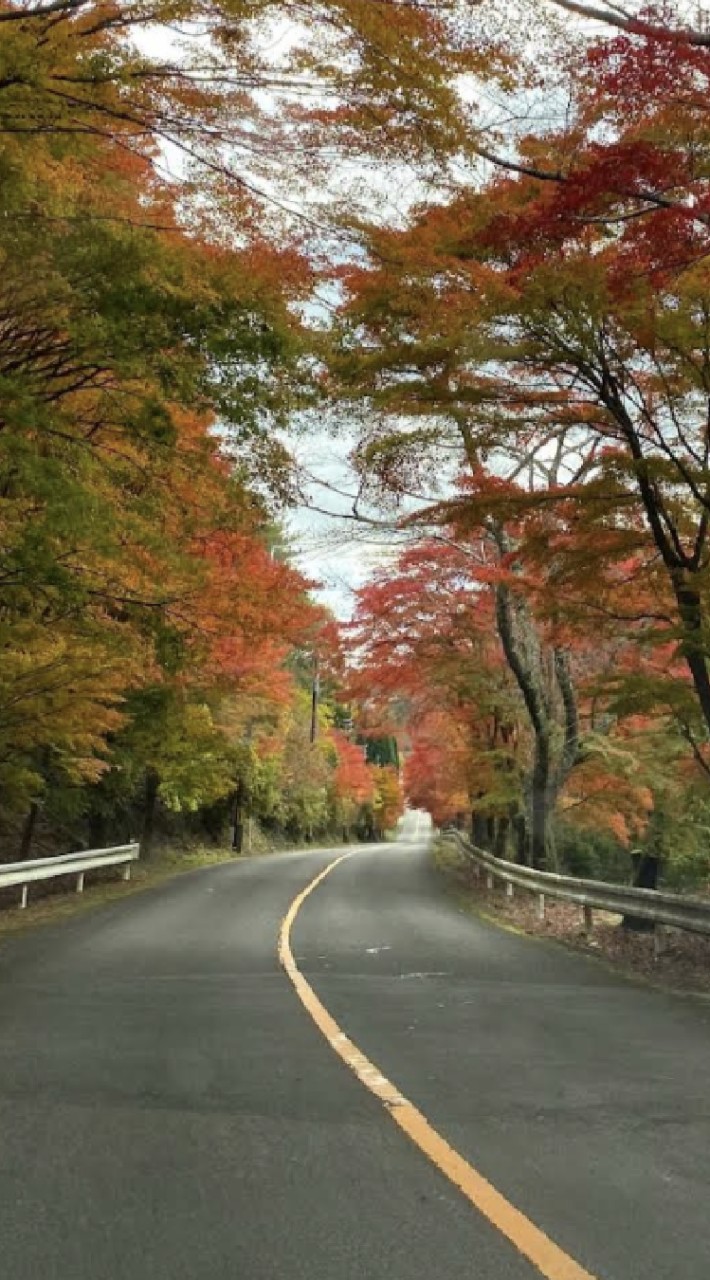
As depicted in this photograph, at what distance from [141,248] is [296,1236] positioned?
22.4ft

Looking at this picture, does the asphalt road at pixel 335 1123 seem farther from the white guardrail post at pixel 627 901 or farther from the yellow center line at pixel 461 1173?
the white guardrail post at pixel 627 901

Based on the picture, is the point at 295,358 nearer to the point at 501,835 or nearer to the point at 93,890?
the point at 93,890

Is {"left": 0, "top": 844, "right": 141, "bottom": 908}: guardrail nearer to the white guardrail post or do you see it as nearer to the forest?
the forest

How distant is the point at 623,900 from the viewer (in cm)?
1265

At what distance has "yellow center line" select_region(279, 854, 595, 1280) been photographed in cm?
341

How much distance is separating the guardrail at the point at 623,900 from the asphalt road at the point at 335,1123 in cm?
114

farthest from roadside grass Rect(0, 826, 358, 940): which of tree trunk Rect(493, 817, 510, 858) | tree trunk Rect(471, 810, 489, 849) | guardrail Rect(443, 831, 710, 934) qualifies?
tree trunk Rect(493, 817, 510, 858)

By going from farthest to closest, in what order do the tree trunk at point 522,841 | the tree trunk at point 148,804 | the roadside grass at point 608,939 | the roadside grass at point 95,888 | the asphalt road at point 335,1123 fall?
1. the tree trunk at point 148,804
2. the tree trunk at point 522,841
3. the roadside grass at point 95,888
4. the roadside grass at point 608,939
5. the asphalt road at point 335,1123

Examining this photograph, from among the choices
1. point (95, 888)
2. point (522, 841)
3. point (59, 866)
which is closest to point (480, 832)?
point (522, 841)

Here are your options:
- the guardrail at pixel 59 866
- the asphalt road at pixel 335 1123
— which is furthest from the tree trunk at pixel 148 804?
the asphalt road at pixel 335 1123

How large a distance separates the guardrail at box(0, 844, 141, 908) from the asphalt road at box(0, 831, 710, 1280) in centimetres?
565

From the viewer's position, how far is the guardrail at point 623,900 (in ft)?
34.5

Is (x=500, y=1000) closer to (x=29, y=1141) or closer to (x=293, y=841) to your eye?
(x=29, y=1141)

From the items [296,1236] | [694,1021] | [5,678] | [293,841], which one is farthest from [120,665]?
[293,841]
